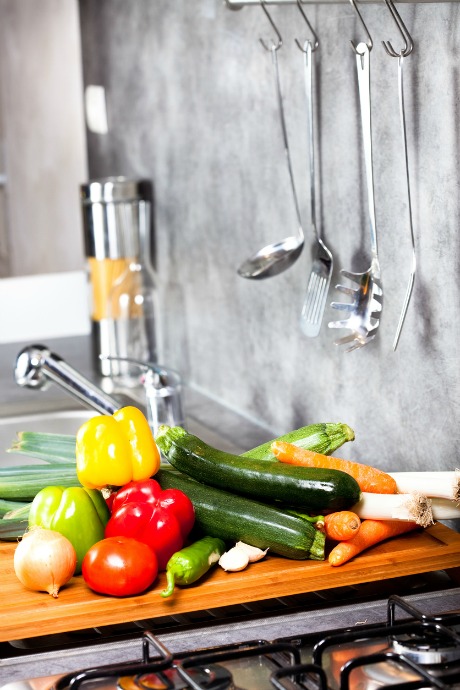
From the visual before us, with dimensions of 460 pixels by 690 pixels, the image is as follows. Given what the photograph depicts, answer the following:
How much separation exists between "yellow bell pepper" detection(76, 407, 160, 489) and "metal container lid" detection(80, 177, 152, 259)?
108 cm

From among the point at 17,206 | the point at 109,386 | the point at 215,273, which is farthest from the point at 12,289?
the point at 17,206

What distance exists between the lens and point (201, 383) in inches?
86.4

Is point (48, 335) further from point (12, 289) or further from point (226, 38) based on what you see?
point (226, 38)

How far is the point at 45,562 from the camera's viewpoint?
111cm

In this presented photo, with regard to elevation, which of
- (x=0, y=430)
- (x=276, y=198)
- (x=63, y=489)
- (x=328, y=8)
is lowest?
(x=0, y=430)

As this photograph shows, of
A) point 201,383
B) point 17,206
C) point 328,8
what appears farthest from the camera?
point 17,206

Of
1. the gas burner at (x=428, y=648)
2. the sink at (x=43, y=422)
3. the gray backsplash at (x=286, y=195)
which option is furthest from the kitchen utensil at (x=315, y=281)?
the sink at (x=43, y=422)

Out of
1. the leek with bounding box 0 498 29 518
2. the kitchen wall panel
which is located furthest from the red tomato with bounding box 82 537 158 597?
the kitchen wall panel

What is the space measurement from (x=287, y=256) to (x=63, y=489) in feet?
1.77

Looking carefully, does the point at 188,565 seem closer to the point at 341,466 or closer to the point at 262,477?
the point at 262,477

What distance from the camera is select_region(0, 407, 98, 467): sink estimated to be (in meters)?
2.08

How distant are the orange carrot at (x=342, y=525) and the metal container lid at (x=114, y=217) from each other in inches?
48.7

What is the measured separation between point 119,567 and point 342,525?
0.82 feet

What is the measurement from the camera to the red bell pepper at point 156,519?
3.78 ft
